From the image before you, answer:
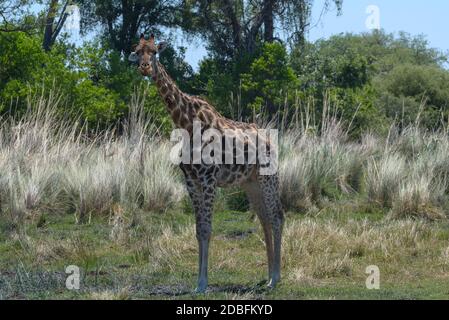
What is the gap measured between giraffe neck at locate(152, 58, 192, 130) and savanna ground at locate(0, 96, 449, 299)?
6.20 ft

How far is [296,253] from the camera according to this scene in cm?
1209

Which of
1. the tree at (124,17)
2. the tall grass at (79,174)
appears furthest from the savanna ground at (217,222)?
the tree at (124,17)

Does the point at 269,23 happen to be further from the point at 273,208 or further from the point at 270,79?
the point at 273,208

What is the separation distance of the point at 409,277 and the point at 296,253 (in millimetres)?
1536

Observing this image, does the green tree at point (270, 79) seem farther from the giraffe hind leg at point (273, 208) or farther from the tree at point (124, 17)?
the giraffe hind leg at point (273, 208)

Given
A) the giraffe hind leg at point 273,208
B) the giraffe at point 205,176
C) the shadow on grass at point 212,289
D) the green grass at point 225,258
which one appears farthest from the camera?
the giraffe hind leg at point 273,208

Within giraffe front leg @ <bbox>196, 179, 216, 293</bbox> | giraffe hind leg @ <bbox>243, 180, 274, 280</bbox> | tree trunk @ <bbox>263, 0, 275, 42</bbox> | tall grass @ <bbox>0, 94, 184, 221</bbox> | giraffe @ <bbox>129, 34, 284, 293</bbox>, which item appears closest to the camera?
giraffe @ <bbox>129, 34, 284, 293</bbox>

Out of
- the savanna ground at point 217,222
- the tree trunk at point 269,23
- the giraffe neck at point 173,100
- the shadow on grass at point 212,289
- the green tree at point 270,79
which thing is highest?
the tree trunk at point 269,23

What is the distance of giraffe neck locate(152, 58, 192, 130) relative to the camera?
412 inches

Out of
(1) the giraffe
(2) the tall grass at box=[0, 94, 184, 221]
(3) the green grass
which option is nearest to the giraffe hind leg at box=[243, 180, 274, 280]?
(1) the giraffe

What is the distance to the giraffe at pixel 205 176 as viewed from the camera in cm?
1021

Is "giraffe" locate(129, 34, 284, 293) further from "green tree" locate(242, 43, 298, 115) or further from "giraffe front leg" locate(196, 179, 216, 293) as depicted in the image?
"green tree" locate(242, 43, 298, 115)

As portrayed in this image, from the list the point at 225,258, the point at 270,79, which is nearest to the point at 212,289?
the point at 225,258
